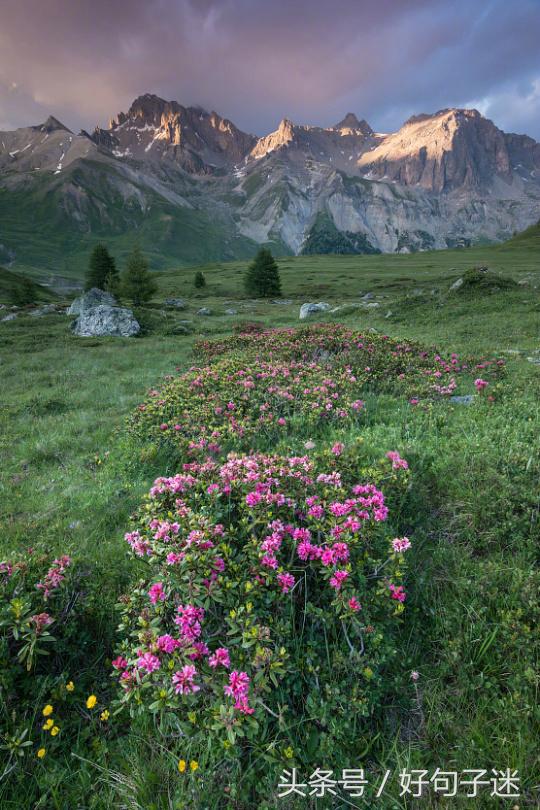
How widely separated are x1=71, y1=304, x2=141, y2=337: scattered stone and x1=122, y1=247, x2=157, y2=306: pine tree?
20640 millimetres

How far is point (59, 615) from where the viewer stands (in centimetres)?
359

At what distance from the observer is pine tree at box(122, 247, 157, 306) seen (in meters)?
49.2

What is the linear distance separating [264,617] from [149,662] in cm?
98

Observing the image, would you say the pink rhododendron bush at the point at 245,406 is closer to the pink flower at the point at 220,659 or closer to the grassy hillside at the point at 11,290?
the pink flower at the point at 220,659

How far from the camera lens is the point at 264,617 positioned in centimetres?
328

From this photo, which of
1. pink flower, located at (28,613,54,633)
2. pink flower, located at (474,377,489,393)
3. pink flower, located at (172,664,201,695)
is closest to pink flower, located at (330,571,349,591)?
pink flower, located at (172,664,201,695)

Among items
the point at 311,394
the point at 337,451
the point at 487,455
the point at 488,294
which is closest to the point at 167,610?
the point at 337,451

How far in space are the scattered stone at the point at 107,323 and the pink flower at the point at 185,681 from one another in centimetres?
2843

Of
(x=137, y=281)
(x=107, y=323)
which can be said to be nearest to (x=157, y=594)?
(x=107, y=323)

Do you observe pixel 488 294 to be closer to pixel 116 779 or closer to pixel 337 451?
pixel 337 451

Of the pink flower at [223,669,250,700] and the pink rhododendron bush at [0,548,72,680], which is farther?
the pink rhododendron bush at [0,548,72,680]

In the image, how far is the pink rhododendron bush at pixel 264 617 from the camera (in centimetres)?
276

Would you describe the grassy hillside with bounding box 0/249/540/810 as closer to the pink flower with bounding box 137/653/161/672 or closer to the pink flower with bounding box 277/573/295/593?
the pink flower with bounding box 137/653/161/672

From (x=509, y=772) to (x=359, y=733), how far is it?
98cm
